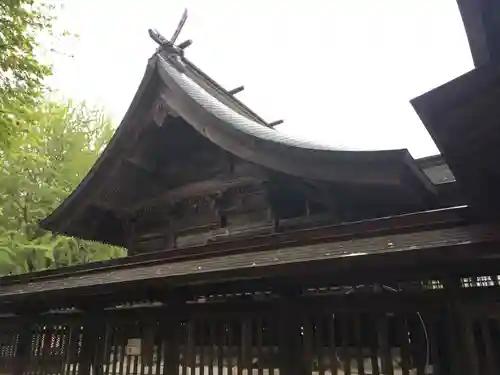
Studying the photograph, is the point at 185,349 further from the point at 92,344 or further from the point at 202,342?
the point at 92,344

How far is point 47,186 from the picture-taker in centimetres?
1266

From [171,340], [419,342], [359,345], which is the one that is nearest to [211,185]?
[171,340]

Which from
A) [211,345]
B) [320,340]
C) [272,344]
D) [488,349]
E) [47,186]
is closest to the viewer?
[488,349]

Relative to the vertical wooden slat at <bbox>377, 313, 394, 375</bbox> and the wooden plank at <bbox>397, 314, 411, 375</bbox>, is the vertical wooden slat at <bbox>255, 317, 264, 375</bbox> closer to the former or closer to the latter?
the vertical wooden slat at <bbox>377, 313, 394, 375</bbox>

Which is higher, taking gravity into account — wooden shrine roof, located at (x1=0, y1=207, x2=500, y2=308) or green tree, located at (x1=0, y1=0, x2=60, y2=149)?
green tree, located at (x1=0, y1=0, x2=60, y2=149)

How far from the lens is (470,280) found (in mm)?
2963

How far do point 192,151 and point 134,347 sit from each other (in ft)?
11.1

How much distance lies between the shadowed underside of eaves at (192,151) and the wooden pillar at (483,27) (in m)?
1.86

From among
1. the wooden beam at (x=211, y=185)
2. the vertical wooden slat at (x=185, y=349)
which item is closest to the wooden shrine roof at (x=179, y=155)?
the wooden beam at (x=211, y=185)

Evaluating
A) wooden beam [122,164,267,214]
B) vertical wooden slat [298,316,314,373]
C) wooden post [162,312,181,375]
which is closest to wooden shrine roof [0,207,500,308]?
wooden post [162,312,181,375]

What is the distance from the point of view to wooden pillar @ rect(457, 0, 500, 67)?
1.87 meters

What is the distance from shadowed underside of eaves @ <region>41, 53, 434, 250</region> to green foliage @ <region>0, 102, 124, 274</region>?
3228mm

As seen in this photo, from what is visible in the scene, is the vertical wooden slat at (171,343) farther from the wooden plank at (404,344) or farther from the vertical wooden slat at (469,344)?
the vertical wooden slat at (469,344)

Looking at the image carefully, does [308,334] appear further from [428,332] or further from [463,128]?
[463,128]
